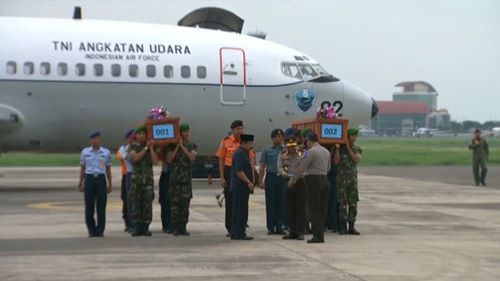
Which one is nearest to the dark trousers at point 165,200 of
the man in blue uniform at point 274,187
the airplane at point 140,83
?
the man in blue uniform at point 274,187

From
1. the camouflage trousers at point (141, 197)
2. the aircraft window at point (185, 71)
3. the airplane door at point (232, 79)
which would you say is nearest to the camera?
the camouflage trousers at point (141, 197)

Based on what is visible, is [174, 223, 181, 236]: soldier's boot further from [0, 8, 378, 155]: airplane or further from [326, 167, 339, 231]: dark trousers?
[0, 8, 378, 155]: airplane

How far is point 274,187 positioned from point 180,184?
5.21 ft

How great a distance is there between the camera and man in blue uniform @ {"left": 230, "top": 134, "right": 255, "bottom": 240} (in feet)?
51.1

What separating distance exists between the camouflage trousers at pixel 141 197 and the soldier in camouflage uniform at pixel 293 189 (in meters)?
2.18

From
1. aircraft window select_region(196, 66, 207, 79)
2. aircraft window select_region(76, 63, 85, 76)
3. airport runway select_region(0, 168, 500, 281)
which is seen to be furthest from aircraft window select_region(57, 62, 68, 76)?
airport runway select_region(0, 168, 500, 281)

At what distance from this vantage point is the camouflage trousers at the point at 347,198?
1634cm

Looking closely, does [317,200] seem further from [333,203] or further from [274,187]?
[333,203]

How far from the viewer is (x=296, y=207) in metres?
15.9

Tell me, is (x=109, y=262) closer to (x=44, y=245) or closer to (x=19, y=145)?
(x=44, y=245)

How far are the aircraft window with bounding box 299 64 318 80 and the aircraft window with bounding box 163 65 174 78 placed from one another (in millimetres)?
3728

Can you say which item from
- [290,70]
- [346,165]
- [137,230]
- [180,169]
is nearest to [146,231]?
[137,230]

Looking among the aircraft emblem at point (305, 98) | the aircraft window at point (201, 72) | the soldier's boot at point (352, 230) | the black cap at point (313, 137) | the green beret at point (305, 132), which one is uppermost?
the aircraft window at point (201, 72)

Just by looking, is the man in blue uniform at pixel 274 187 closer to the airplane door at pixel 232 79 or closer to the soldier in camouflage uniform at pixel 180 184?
the soldier in camouflage uniform at pixel 180 184
